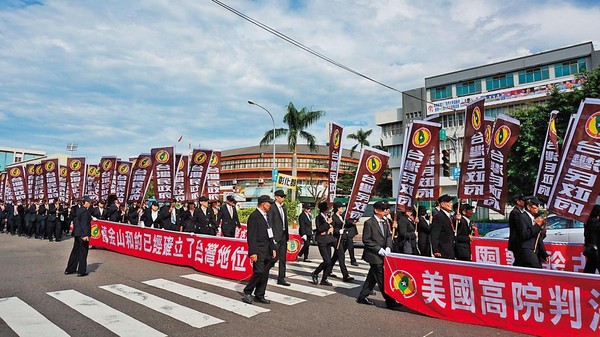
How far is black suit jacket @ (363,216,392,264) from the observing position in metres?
6.59

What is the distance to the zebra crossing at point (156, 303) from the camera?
5234 millimetres

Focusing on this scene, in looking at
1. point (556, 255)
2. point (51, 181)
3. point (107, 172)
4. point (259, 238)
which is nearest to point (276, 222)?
point (259, 238)

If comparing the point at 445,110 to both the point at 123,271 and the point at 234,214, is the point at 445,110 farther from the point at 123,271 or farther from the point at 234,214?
the point at 123,271

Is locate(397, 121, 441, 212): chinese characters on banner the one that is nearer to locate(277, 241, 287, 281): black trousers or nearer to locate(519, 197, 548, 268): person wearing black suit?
locate(519, 197, 548, 268): person wearing black suit

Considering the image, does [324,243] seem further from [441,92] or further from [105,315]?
[441,92]

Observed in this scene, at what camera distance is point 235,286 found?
8055 mm

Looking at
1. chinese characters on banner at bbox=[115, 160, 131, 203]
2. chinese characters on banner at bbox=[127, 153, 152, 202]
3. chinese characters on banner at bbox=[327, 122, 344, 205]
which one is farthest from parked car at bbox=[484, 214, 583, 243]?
chinese characters on banner at bbox=[115, 160, 131, 203]

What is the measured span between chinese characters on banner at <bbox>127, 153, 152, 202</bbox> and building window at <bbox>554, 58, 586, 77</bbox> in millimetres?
37235

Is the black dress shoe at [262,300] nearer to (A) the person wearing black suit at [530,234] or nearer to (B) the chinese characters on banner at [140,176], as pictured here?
(A) the person wearing black suit at [530,234]

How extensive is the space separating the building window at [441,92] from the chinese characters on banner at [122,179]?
37.3m

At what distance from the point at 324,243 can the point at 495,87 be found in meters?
38.6

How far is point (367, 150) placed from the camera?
351 inches

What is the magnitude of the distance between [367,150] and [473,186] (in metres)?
2.56

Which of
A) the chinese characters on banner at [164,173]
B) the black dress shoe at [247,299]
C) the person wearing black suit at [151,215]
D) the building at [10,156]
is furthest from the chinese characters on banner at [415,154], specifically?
the building at [10,156]
